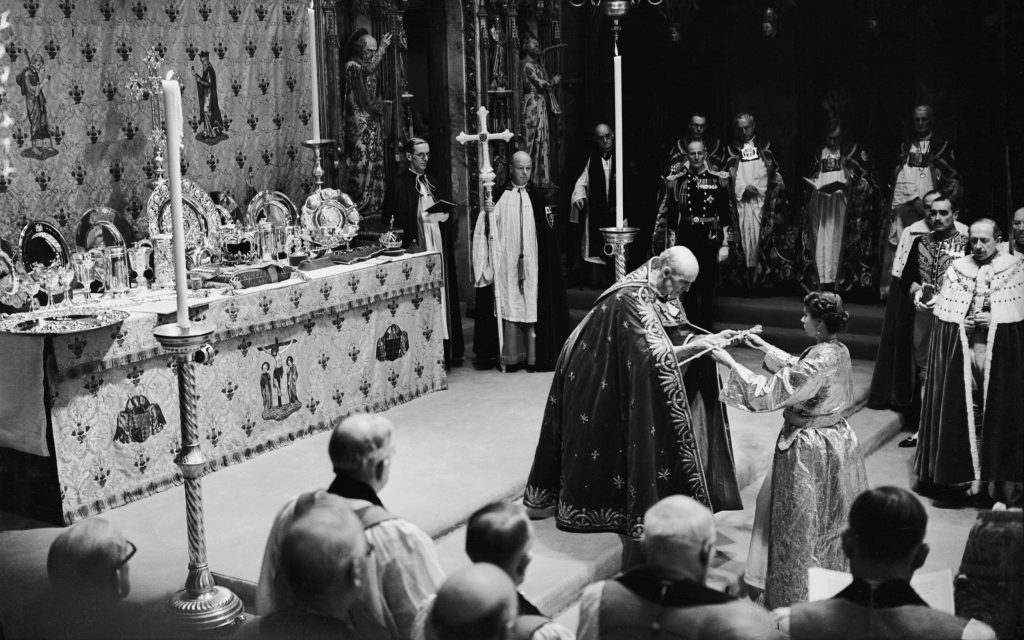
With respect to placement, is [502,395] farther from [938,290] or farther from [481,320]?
[938,290]

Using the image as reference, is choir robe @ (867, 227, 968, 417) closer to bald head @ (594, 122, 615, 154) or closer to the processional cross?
the processional cross

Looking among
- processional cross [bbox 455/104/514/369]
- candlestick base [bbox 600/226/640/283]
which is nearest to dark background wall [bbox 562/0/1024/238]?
processional cross [bbox 455/104/514/369]

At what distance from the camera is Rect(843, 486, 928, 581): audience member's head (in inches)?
127

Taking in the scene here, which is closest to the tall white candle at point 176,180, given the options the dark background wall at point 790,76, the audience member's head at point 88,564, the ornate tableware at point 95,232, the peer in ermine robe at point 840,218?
the audience member's head at point 88,564

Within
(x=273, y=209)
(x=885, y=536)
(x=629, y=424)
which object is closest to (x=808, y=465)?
(x=629, y=424)

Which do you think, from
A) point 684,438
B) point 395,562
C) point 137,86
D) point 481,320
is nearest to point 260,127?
point 137,86

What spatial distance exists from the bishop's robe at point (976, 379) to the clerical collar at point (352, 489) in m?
4.62

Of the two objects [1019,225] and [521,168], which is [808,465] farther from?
[521,168]

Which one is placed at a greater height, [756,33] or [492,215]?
[756,33]

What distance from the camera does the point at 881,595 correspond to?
3.12m

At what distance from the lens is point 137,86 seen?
7.95 meters

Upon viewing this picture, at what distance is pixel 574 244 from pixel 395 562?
888cm

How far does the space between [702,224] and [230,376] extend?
14.8 feet

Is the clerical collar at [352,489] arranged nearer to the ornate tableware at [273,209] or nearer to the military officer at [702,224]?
the ornate tableware at [273,209]
